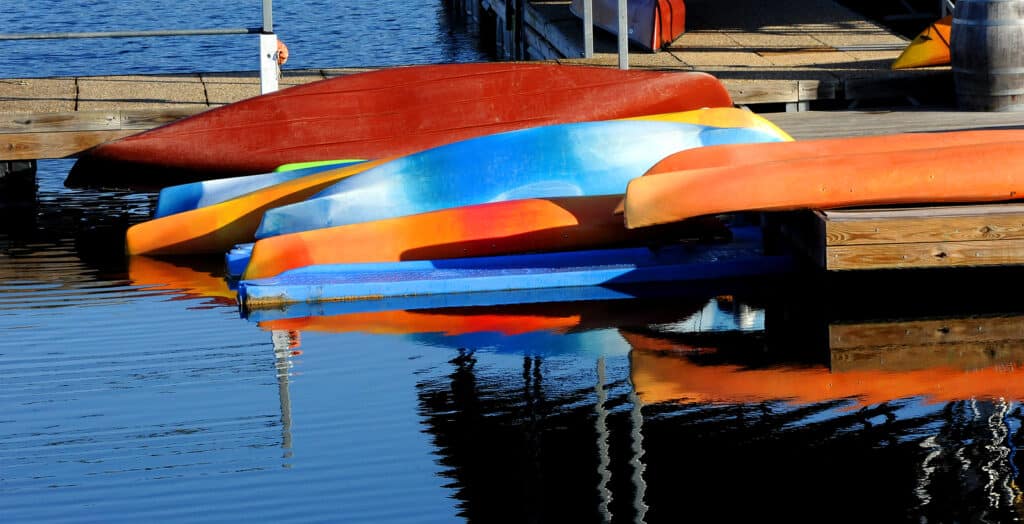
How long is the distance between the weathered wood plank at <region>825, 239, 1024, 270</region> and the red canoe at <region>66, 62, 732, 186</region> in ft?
10.0

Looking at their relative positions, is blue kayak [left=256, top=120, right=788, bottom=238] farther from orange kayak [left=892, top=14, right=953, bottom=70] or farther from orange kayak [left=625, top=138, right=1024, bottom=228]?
orange kayak [left=892, top=14, right=953, bottom=70]

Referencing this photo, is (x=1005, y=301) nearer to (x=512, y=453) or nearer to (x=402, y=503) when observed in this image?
(x=512, y=453)

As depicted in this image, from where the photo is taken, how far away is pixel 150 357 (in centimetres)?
625

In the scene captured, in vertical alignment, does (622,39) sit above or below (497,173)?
above

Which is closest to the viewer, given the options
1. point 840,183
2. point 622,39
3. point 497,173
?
point 840,183

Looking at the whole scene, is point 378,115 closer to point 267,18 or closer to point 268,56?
point 268,56

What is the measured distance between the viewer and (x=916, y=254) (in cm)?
647

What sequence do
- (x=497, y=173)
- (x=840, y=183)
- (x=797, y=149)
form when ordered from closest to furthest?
(x=840, y=183)
(x=797, y=149)
(x=497, y=173)

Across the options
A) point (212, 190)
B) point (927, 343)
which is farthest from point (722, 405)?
point (212, 190)

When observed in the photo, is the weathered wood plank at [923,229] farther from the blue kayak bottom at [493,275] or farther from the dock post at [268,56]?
the dock post at [268,56]

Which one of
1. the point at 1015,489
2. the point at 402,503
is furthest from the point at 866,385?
the point at 402,503

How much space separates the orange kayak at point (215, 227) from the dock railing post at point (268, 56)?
163cm

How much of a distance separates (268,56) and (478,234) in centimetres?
298

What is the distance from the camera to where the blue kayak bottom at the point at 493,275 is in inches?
277
